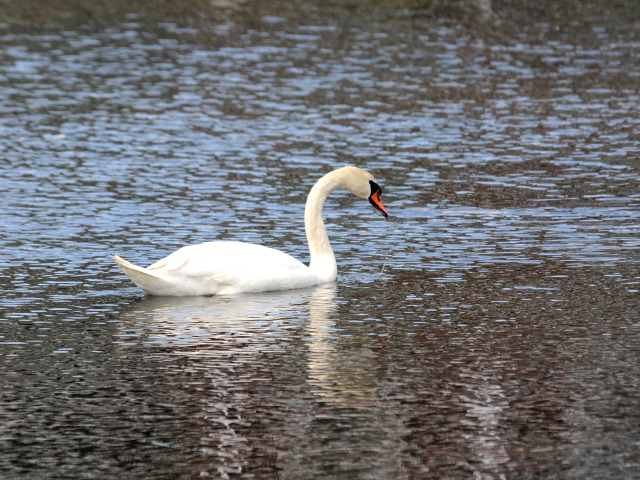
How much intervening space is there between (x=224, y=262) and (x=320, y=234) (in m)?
1.39

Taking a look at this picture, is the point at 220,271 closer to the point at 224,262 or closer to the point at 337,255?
the point at 224,262

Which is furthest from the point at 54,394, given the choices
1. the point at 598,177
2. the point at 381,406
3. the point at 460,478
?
the point at 598,177

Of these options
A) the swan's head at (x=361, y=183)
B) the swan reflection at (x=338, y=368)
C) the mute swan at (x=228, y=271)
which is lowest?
the swan reflection at (x=338, y=368)

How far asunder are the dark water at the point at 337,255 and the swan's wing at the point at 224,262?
11.0 inches

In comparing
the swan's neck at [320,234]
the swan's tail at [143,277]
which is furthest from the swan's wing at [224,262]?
the swan's neck at [320,234]

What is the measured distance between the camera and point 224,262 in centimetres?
1291

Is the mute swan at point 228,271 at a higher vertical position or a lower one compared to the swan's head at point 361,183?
lower

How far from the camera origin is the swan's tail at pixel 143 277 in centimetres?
1220

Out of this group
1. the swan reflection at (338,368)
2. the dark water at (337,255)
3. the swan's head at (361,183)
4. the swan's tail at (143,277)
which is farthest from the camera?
the swan's head at (361,183)

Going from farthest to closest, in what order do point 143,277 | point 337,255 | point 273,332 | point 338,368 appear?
point 337,255 → point 143,277 → point 273,332 → point 338,368

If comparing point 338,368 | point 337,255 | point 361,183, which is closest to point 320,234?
point 361,183

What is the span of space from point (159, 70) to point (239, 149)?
27.2ft

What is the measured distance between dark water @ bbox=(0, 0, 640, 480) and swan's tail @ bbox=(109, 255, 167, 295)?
0.18 m

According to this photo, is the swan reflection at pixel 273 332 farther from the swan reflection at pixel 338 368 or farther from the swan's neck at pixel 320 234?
the swan's neck at pixel 320 234
